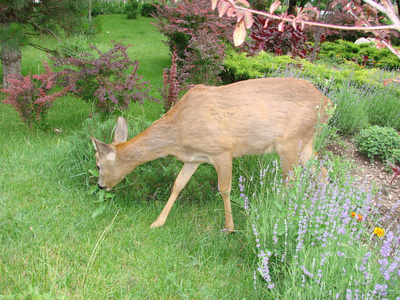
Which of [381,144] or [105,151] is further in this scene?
[381,144]

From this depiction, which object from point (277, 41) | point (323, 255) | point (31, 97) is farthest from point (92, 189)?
point (277, 41)

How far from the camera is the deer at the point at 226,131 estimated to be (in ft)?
13.2

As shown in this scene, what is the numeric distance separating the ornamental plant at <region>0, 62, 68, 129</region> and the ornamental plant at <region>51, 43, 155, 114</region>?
245 mm

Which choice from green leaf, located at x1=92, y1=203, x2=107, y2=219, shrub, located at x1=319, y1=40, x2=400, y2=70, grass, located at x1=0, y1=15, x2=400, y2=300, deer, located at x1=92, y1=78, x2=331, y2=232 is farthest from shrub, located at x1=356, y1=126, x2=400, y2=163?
shrub, located at x1=319, y1=40, x2=400, y2=70

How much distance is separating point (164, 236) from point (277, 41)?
862 cm

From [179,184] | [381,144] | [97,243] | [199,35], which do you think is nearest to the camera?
[97,243]

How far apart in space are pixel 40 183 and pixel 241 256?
2.66 metres

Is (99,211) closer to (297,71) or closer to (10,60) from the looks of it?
(297,71)

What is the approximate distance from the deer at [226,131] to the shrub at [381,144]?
5.02ft

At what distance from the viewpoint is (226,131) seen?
4.03m

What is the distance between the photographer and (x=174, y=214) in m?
4.45

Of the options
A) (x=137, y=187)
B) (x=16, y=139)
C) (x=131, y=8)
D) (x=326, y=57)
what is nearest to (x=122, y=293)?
(x=137, y=187)

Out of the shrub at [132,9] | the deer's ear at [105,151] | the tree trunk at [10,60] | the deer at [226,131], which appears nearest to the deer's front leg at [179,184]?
the deer at [226,131]

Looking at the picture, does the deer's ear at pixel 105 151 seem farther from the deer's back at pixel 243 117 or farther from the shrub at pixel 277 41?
the shrub at pixel 277 41
